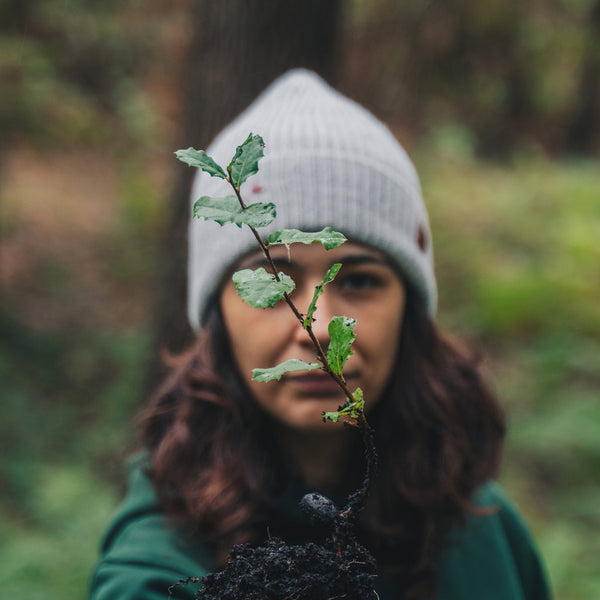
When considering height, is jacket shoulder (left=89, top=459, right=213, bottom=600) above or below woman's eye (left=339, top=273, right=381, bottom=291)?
below

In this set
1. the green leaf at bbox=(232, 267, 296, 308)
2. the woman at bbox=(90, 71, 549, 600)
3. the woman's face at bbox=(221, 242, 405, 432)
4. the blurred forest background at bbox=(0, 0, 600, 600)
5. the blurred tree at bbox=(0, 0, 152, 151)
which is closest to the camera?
the green leaf at bbox=(232, 267, 296, 308)

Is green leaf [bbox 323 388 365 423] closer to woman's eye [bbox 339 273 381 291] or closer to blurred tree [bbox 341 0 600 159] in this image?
woman's eye [bbox 339 273 381 291]

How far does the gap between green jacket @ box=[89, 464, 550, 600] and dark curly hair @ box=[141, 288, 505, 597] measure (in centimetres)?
5

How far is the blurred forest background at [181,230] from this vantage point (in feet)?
9.71

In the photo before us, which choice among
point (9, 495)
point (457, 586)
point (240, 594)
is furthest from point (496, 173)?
point (240, 594)

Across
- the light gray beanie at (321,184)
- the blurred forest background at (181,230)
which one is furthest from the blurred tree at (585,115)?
the light gray beanie at (321,184)

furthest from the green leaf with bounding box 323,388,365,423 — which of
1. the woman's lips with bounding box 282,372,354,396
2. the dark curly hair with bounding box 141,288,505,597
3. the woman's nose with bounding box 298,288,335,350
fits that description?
the dark curly hair with bounding box 141,288,505,597

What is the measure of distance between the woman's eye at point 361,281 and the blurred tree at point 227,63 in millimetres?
1711

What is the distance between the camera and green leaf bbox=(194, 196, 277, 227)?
0.48m

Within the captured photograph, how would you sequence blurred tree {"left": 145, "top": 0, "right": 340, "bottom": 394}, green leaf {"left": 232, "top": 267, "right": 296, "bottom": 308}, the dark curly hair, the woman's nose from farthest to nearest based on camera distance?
blurred tree {"left": 145, "top": 0, "right": 340, "bottom": 394} < the dark curly hair < the woman's nose < green leaf {"left": 232, "top": 267, "right": 296, "bottom": 308}

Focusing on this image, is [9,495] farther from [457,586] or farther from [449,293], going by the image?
[449,293]

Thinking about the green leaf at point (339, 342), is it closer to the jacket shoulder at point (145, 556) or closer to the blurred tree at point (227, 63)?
the jacket shoulder at point (145, 556)

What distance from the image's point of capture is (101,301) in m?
5.71

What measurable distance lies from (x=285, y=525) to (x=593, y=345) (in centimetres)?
404
